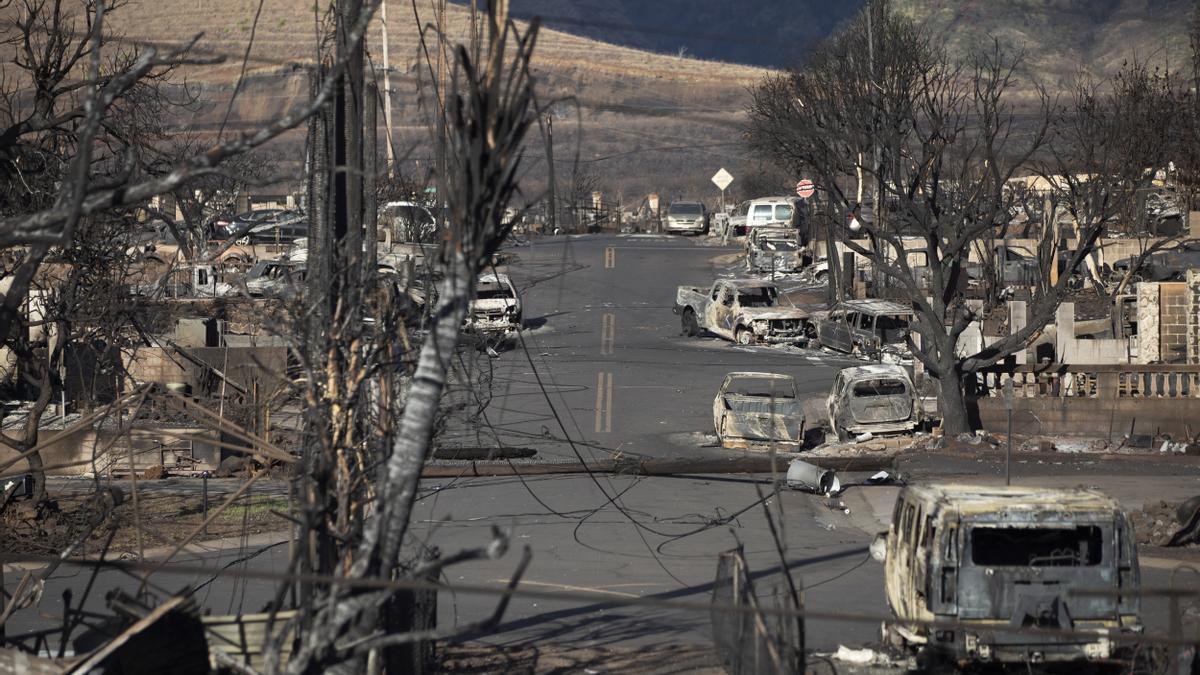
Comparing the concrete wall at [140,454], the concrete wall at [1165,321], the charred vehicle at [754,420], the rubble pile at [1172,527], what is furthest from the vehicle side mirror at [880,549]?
the concrete wall at [1165,321]

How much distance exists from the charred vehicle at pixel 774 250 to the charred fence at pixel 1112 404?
20.8 meters

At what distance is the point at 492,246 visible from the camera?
7109 millimetres

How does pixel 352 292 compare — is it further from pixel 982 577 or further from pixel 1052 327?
pixel 1052 327

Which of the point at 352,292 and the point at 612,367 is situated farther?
the point at 612,367

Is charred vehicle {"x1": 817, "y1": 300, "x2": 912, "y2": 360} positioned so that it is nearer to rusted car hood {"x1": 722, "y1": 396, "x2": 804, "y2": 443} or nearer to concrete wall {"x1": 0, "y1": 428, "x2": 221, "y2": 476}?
rusted car hood {"x1": 722, "y1": 396, "x2": 804, "y2": 443}

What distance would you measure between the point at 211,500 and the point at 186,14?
347ft

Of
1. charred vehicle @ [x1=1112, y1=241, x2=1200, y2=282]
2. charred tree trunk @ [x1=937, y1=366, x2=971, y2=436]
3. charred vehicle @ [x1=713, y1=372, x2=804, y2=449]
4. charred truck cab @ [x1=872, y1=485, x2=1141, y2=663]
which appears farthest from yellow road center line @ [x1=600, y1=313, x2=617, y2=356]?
charred truck cab @ [x1=872, y1=485, x2=1141, y2=663]

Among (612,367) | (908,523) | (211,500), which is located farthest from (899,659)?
(612,367)

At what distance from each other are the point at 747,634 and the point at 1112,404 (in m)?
17.4

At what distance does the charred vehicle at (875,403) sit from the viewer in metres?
Result: 25.2

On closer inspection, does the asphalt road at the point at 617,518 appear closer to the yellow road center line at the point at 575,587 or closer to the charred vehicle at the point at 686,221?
the yellow road center line at the point at 575,587

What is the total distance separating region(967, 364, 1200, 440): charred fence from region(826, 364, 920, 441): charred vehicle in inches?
52.6

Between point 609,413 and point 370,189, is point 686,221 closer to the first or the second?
point 609,413

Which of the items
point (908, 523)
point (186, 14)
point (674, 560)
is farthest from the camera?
point (186, 14)
